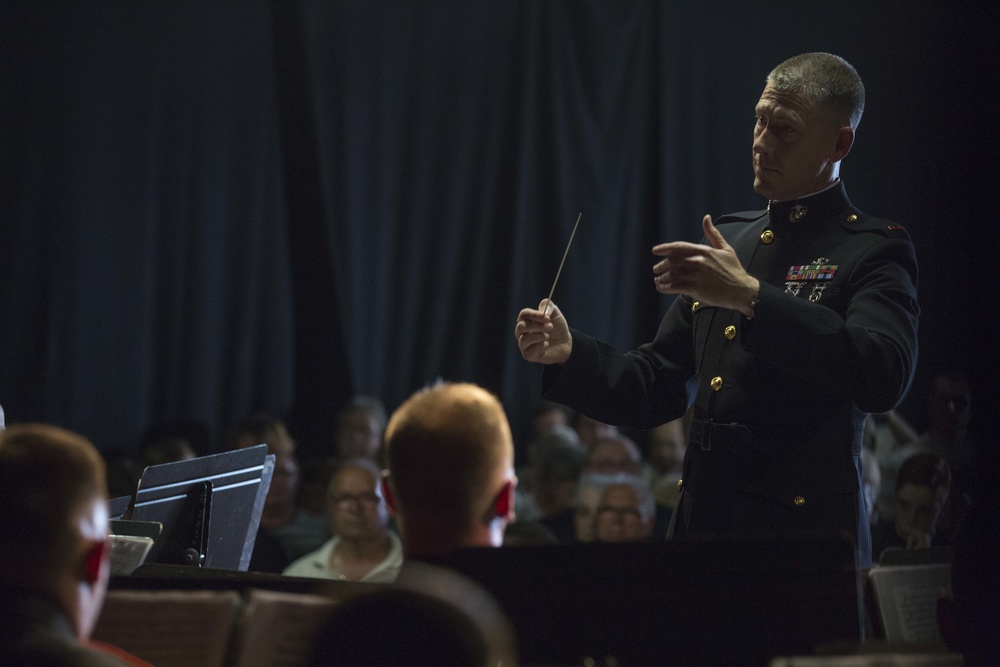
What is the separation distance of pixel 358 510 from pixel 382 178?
2.79 meters

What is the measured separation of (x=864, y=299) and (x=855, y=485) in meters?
0.36

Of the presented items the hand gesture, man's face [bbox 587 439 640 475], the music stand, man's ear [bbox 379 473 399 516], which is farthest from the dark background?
man's ear [bbox 379 473 399 516]

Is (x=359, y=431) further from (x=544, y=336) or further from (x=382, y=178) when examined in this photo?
(x=544, y=336)

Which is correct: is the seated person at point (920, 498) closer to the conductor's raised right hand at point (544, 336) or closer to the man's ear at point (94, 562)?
the conductor's raised right hand at point (544, 336)

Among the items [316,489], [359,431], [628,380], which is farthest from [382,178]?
[628,380]

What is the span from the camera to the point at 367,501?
15.3 feet

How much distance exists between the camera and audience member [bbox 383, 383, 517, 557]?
1.72 meters

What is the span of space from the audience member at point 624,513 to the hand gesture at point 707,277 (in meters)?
2.42

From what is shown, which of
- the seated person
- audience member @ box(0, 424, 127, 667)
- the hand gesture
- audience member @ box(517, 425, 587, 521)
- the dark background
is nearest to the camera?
audience member @ box(0, 424, 127, 667)

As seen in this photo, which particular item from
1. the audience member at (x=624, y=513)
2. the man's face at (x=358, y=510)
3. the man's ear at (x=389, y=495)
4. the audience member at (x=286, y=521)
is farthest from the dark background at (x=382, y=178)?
the man's ear at (x=389, y=495)

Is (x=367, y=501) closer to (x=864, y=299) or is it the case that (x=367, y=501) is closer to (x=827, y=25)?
(x=864, y=299)

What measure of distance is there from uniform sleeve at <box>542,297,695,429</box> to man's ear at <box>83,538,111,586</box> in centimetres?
112

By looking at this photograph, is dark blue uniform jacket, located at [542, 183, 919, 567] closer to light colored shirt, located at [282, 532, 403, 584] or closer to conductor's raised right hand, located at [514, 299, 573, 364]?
conductor's raised right hand, located at [514, 299, 573, 364]

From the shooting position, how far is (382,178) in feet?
22.8
